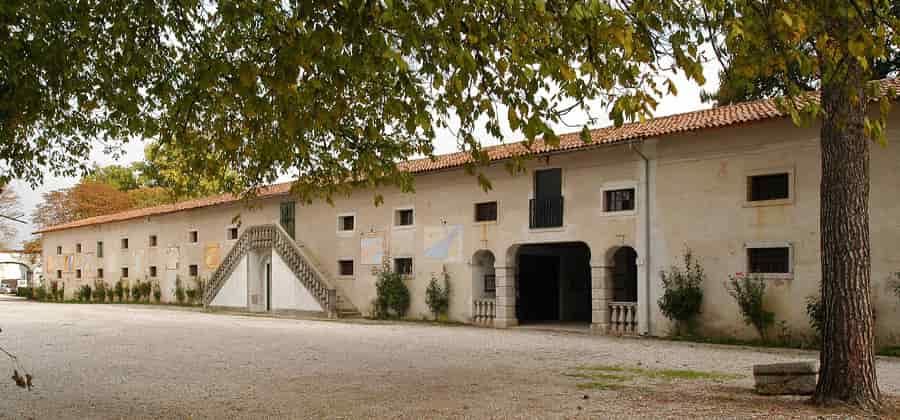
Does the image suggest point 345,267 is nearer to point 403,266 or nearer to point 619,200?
point 403,266

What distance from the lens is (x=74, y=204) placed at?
188 ft

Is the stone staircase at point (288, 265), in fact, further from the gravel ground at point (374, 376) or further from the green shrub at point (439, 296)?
the gravel ground at point (374, 376)

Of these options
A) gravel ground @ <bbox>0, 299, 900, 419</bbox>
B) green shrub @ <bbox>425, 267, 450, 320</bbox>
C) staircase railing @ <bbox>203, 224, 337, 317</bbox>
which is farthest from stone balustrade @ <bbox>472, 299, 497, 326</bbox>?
staircase railing @ <bbox>203, 224, 337, 317</bbox>

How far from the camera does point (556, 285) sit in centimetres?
2503

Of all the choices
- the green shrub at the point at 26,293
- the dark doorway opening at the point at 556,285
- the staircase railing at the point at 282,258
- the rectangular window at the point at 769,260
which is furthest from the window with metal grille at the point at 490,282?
the green shrub at the point at 26,293

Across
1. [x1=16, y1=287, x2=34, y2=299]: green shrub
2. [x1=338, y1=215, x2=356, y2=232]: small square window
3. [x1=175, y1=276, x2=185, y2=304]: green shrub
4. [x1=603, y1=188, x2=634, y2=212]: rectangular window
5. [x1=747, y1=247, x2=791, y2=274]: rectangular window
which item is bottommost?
[x1=16, y1=287, x2=34, y2=299]: green shrub

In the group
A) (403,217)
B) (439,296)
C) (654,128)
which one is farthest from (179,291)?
(654,128)

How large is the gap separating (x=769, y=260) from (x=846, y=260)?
9121mm

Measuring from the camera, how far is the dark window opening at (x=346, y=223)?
27406 mm

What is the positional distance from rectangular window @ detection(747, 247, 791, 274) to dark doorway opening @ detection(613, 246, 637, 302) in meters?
5.34

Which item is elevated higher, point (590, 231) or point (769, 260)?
point (590, 231)

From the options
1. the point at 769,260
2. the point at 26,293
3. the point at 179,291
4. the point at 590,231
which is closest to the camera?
the point at 769,260

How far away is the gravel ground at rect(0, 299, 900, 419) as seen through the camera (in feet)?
27.8

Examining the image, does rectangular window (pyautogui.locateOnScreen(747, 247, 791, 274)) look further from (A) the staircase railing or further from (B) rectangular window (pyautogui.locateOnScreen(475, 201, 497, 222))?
(A) the staircase railing
